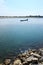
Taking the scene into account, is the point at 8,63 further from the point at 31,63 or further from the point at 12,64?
the point at 31,63

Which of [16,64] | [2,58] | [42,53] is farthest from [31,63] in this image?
[2,58]

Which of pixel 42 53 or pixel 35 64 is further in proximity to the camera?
pixel 42 53

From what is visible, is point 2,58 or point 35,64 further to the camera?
point 2,58

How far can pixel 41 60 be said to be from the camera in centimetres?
1177

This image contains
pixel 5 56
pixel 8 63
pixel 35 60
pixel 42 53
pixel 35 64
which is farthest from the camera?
pixel 5 56

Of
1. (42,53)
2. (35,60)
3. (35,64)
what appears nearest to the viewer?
(35,64)

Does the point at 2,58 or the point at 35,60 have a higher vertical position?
the point at 35,60

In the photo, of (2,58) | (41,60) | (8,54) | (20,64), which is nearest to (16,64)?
(20,64)

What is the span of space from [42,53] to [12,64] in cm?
366

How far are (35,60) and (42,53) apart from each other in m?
2.91

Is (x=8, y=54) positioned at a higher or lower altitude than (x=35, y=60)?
lower

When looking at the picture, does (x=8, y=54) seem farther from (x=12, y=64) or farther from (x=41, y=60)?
(x=41, y=60)

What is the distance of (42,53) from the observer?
14062 mm

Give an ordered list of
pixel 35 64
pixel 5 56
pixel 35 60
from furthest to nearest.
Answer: pixel 5 56
pixel 35 60
pixel 35 64
